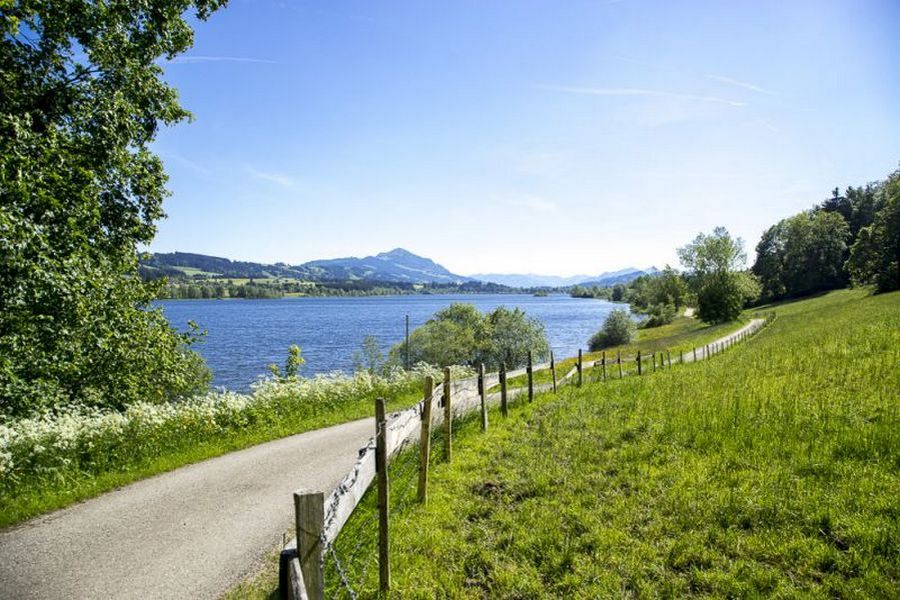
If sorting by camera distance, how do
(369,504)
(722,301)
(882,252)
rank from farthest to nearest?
(722,301)
(882,252)
(369,504)

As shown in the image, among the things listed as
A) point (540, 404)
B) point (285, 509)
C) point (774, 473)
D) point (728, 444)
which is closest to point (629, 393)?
point (540, 404)

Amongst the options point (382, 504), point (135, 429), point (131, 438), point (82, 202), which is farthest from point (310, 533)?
point (82, 202)

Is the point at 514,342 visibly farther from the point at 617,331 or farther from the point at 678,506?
the point at 678,506

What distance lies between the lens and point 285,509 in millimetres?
9359

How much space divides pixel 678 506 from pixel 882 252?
255 ft

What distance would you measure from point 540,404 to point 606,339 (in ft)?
213

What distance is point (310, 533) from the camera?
3.72 meters

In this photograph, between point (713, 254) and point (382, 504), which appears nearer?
point (382, 504)

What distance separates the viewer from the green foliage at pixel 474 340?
66.3m

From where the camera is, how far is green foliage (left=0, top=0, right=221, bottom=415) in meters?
11.4

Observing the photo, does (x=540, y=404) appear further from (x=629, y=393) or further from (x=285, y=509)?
(x=285, y=509)

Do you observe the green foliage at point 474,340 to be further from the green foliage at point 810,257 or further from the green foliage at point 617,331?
the green foliage at point 810,257

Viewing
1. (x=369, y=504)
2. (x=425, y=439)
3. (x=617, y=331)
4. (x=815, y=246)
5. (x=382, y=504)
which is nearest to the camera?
(x=382, y=504)

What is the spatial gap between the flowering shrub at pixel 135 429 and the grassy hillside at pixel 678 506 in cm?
728
